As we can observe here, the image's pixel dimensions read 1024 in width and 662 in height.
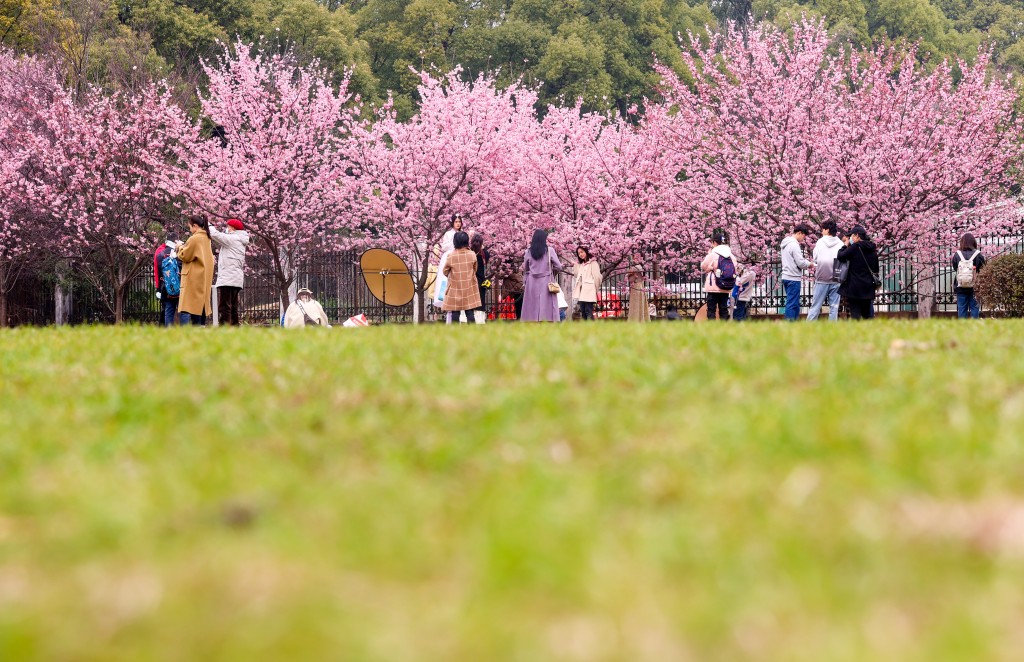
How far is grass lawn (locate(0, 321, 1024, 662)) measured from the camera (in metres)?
2.70

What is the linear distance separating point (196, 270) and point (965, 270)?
41.8ft

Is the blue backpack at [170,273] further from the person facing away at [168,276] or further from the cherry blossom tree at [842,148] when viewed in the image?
the cherry blossom tree at [842,148]

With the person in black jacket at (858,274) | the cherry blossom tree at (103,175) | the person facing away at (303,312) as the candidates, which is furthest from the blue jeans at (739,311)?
the cherry blossom tree at (103,175)

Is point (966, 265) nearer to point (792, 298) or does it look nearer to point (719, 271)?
point (792, 298)

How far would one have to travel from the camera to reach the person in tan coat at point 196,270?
17594 mm

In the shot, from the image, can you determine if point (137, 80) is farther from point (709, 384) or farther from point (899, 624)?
point (899, 624)

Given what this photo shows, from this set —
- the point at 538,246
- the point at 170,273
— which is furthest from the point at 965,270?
the point at 170,273

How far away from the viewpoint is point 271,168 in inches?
1161

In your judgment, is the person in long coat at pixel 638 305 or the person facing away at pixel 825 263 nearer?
the person facing away at pixel 825 263

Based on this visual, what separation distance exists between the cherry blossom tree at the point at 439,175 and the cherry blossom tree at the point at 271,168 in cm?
121

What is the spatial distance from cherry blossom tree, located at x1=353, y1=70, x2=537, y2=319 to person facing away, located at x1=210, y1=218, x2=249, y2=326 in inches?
446

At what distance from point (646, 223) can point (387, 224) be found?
7136 mm

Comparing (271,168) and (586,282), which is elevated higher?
(271,168)

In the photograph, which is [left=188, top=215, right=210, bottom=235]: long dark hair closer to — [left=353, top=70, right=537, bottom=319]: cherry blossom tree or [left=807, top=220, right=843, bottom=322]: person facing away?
[left=807, top=220, right=843, bottom=322]: person facing away
